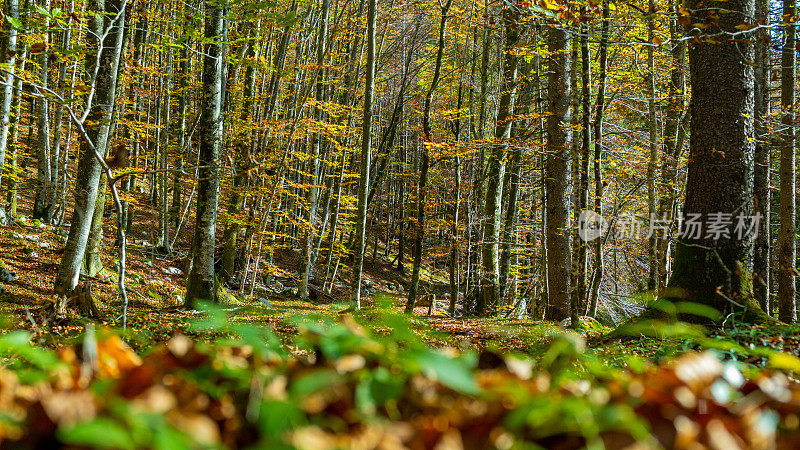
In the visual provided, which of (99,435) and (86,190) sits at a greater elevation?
(86,190)

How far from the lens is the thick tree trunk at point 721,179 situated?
5156 millimetres

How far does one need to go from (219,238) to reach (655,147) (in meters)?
12.4

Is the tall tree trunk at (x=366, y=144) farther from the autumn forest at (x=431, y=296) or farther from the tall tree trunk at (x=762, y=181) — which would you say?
the tall tree trunk at (x=762, y=181)

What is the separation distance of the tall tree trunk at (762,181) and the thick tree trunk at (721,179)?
0.25 m

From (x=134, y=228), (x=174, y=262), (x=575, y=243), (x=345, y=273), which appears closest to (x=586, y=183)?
(x=575, y=243)

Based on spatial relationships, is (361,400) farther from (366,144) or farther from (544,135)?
(544,135)

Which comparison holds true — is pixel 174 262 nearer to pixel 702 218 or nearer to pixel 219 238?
pixel 219 238

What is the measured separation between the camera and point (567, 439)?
2.17 ft

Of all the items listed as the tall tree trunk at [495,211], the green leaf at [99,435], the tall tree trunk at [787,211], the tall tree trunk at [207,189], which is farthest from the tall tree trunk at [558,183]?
the green leaf at [99,435]

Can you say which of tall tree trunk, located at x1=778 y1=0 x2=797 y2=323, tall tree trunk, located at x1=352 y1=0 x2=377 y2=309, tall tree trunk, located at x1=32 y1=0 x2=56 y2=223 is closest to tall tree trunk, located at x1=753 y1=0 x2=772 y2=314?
tall tree trunk, located at x1=778 y1=0 x2=797 y2=323

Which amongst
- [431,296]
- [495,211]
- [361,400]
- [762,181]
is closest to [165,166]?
[431,296]

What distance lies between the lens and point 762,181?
23.9 feet

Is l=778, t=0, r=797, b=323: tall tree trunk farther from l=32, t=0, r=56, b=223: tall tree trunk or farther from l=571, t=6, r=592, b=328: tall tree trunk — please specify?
l=32, t=0, r=56, b=223: tall tree trunk
